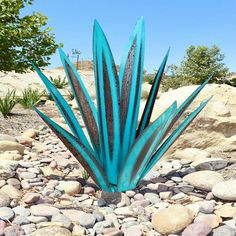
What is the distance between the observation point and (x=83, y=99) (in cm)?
351

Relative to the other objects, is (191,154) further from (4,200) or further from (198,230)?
(4,200)

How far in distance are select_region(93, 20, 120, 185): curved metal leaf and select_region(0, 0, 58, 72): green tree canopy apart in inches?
234

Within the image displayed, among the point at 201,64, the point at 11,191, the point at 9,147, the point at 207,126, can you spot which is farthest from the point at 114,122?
the point at 201,64

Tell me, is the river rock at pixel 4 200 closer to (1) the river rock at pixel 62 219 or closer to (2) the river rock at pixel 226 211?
(1) the river rock at pixel 62 219

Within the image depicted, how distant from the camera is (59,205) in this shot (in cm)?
328

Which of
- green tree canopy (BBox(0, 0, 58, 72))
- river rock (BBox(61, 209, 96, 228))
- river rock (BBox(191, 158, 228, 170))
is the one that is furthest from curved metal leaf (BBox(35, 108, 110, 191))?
green tree canopy (BBox(0, 0, 58, 72))

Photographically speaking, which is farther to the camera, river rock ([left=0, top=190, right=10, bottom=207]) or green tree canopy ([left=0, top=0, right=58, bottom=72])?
green tree canopy ([left=0, top=0, right=58, bottom=72])

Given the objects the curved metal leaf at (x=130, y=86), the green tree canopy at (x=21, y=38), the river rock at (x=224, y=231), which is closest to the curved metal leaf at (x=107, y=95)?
the curved metal leaf at (x=130, y=86)

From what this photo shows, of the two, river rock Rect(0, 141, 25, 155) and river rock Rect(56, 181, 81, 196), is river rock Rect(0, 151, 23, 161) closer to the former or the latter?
river rock Rect(0, 141, 25, 155)

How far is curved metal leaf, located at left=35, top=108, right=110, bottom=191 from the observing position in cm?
326

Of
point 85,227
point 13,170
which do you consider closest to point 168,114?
point 85,227

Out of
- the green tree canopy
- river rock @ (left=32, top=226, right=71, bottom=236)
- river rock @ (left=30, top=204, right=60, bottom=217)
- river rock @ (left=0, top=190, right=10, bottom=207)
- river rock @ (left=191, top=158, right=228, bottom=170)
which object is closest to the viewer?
river rock @ (left=32, top=226, right=71, bottom=236)

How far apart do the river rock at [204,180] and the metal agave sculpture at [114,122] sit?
449mm

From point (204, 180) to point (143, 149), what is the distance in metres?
0.76
